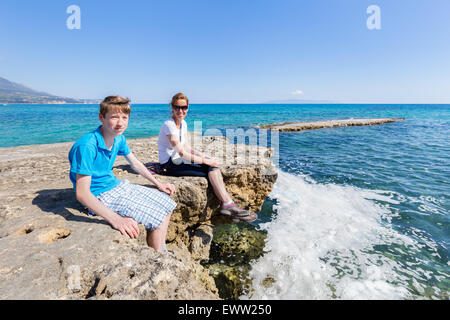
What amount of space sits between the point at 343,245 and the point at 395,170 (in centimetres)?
812

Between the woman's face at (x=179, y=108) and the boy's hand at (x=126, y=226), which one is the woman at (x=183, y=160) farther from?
the boy's hand at (x=126, y=226)

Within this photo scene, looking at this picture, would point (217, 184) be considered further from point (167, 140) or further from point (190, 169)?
point (167, 140)

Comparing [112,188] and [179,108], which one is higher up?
[179,108]

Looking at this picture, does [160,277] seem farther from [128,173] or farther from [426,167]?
[426,167]

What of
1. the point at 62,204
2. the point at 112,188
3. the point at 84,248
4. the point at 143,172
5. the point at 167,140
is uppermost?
the point at 167,140

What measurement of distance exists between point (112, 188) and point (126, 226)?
0.68 meters

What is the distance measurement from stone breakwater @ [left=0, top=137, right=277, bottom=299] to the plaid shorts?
26 centimetres

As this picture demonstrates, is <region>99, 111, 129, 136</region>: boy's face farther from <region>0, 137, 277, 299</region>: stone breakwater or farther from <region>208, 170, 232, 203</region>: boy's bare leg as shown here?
<region>208, 170, 232, 203</region>: boy's bare leg

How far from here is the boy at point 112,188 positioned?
2.58m

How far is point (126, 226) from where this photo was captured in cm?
269

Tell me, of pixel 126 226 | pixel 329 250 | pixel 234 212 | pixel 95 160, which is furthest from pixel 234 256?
pixel 95 160

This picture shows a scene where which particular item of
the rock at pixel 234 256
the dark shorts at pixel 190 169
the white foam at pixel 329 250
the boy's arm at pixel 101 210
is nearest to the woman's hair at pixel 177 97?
the dark shorts at pixel 190 169
